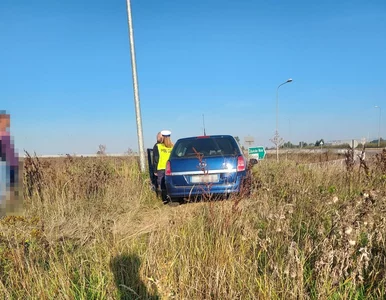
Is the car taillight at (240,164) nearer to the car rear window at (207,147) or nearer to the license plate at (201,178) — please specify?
the car rear window at (207,147)

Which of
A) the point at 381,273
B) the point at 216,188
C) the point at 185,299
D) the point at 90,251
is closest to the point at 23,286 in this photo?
the point at 90,251

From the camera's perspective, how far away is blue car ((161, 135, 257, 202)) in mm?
5656

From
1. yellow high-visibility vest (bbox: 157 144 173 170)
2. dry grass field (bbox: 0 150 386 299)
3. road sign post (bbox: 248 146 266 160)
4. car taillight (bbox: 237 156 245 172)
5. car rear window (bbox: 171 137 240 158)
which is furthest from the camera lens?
road sign post (bbox: 248 146 266 160)

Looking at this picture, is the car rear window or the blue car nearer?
the blue car

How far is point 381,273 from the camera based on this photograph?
228cm

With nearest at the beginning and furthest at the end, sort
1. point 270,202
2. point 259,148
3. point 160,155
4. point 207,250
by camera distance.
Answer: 1. point 207,250
2. point 270,202
3. point 160,155
4. point 259,148

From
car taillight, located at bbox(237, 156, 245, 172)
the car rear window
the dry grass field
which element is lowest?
the dry grass field

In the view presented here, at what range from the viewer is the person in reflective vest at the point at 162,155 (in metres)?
6.90

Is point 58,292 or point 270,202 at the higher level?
point 270,202

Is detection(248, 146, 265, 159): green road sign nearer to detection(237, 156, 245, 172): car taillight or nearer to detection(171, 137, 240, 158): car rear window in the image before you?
detection(171, 137, 240, 158): car rear window

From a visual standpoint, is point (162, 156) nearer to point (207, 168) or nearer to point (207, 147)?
point (207, 147)

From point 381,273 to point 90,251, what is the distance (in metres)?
2.78

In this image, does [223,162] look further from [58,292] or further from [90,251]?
[58,292]

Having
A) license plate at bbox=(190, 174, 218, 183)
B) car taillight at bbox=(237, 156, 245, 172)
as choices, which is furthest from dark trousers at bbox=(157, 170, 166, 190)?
car taillight at bbox=(237, 156, 245, 172)
